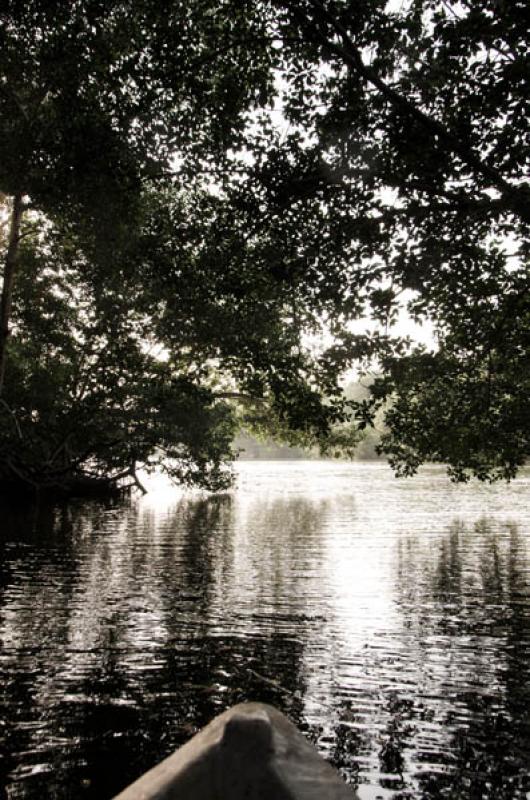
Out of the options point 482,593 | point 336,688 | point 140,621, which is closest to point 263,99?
point 336,688

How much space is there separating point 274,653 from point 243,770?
9.64m

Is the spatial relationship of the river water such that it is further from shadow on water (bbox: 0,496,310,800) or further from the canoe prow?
the canoe prow

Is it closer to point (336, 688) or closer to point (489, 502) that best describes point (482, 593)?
point (336, 688)

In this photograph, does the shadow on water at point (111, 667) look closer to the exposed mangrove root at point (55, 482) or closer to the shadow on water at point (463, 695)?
the shadow on water at point (463, 695)

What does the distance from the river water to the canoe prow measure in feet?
13.2

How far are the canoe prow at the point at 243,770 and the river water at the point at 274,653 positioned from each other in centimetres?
403

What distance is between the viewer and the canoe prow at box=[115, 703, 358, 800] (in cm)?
409

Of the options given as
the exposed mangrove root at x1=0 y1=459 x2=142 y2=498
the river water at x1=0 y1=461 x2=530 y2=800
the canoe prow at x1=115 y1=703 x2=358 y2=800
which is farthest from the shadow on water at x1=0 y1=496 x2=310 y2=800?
the exposed mangrove root at x1=0 y1=459 x2=142 y2=498

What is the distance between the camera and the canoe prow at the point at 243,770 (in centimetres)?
409

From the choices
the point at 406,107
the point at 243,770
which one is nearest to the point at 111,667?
the point at 243,770

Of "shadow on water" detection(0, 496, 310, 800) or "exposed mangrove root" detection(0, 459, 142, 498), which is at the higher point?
"exposed mangrove root" detection(0, 459, 142, 498)

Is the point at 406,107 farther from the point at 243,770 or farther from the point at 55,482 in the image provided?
the point at 55,482

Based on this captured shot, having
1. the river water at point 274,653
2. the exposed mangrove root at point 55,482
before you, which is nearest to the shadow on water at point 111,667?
the river water at point 274,653

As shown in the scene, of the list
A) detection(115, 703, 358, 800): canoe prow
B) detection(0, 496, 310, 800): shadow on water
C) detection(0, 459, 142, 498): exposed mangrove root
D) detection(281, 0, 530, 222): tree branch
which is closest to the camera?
detection(115, 703, 358, 800): canoe prow
